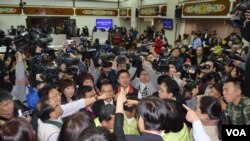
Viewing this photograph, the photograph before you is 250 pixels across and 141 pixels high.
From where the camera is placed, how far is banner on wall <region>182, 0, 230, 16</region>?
323 inches

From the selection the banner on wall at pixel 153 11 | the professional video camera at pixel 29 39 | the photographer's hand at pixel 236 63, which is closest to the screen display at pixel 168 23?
the banner on wall at pixel 153 11

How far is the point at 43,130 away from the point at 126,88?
1608 mm

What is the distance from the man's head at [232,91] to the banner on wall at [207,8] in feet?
20.9

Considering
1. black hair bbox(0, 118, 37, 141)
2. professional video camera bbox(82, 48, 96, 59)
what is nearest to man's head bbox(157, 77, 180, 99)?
black hair bbox(0, 118, 37, 141)

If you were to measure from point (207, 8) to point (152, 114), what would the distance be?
28.3 feet

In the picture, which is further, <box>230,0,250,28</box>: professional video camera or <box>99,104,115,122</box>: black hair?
<box>230,0,250,28</box>: professional video camera

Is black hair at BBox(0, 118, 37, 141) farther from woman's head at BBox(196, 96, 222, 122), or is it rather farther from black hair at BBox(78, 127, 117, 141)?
woman's head at BBox(196, 96, 222, 122)

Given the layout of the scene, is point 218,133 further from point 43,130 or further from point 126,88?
point 126,88

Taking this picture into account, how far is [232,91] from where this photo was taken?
245cm

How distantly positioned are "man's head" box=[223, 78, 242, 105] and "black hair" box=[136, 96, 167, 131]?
1237mm

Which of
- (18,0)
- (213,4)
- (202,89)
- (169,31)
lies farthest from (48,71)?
(18,0)

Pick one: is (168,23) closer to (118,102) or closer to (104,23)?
Result: (104,23)

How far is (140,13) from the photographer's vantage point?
52.9 feet

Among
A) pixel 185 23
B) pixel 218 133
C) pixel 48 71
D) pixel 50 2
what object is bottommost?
pixel 218 133
